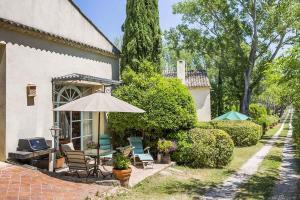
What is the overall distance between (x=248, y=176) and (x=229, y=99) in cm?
3209

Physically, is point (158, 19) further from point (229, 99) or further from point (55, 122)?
point (229, 99)

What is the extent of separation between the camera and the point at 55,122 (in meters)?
12.4

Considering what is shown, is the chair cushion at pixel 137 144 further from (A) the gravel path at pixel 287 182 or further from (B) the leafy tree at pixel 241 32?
(B) the leafy tree at pixel 241 32

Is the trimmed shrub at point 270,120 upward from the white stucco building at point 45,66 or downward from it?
downward

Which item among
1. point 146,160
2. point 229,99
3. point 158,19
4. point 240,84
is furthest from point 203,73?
point 146,160

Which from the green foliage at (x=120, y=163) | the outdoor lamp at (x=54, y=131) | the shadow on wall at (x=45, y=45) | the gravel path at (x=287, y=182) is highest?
the shadow on wall at (x=45, y=45)

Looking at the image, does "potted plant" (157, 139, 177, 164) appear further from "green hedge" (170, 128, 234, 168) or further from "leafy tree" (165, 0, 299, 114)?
"leafy tree" (165, 0, 299, 114)

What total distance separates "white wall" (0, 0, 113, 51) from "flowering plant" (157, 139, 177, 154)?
5.27 m

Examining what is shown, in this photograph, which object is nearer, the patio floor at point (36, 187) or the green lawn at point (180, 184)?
the patio floor at point (36, 187)

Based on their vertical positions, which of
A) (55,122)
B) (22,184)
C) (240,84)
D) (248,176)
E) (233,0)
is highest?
(233,0)

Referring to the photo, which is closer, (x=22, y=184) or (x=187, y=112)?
(x=22, y=184)

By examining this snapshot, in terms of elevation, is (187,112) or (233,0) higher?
(233,0)

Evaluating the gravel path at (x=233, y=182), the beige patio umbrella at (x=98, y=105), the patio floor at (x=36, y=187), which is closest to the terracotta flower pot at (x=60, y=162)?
the patio floor at (x=36, y=187)

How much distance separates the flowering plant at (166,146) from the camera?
13.7 meters
